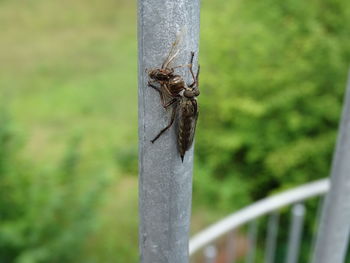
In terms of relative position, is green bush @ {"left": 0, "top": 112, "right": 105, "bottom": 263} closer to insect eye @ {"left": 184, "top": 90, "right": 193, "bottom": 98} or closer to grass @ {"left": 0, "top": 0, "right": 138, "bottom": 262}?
grass @ {"left": 0, "top": 0, "right": 138, "bottom": 262}

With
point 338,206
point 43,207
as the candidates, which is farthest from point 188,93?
point 43,207

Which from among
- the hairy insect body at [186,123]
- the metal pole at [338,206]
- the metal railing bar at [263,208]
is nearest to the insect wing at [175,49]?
the hairy insect body at [186,123]

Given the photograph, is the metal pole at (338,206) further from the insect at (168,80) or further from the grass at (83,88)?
the grass at (83,88)

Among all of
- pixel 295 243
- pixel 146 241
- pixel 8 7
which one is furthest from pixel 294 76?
pixel 8 7

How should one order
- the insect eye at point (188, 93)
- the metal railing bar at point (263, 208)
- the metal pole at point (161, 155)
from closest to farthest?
the metal pole at point (161, 155)
the insect eye at point (188, 93)
the metal railing bar at point (263, 208)

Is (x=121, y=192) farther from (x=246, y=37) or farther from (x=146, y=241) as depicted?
(x=146, y=241)

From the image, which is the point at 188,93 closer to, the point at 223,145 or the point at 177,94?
the point at 177,94
